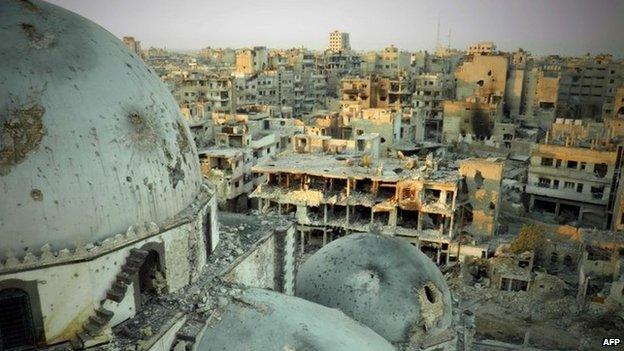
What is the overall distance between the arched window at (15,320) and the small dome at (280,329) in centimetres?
356

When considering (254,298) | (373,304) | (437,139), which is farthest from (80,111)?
(437,139)

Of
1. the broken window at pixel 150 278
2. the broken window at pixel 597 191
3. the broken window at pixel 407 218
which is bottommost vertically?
the broken window at pixel 407 218

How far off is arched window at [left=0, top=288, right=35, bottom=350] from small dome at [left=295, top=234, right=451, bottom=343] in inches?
330

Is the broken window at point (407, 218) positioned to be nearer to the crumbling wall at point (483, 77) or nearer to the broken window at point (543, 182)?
the broken window at point (543, 182)

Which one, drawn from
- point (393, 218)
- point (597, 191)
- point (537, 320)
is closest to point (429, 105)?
point (597, 191)

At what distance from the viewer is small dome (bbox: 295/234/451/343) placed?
15.1m

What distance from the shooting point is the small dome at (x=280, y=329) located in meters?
10.7

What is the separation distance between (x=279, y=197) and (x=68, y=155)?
23.9m

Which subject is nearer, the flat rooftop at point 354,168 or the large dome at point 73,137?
the large dome at point 73,137

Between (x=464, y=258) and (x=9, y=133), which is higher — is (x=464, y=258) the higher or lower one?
the lower one

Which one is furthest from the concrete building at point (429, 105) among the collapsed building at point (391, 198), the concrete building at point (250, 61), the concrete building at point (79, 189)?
the concrete building at point (79, 189)

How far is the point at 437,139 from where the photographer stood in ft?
193

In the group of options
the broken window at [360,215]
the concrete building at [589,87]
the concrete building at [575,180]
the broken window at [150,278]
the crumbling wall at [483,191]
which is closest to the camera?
the broken window at [150,278]

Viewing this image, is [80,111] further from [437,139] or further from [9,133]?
[437,139]
